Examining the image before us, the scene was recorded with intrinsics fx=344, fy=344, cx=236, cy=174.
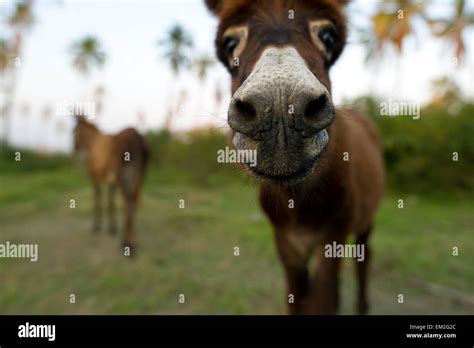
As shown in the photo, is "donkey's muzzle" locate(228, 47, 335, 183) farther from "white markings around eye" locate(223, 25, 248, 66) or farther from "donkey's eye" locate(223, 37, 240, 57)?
"donkey's eye" locate(223, 37, 240, 57)

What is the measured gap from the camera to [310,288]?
278 cm

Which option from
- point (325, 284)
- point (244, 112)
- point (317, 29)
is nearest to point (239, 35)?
point (317, 29)

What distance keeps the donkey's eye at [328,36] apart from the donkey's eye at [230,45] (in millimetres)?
519

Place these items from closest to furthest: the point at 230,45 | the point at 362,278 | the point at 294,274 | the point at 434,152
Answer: the point at 230,45
the point at 294,274
the point at 362,278
the point at 434,152

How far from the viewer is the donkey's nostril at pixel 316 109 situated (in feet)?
5.06

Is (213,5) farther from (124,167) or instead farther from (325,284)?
(124,167)

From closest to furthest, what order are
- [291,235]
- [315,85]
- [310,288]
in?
1. [315,85]
2. [291,235]
3. [310,288]

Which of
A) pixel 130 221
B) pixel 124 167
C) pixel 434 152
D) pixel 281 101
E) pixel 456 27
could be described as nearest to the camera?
pixel 281 101

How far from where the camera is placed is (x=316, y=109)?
1565 mm

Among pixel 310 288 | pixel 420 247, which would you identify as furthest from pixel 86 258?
pixel 420 247

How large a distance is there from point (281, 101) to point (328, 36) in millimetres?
948

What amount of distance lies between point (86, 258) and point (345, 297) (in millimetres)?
4249
